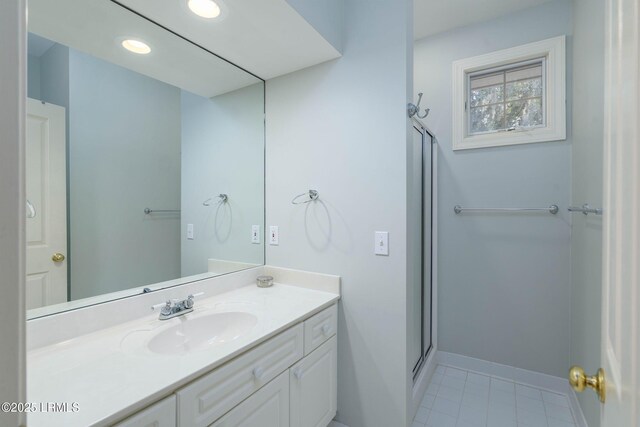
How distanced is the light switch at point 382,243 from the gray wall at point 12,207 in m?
1.36

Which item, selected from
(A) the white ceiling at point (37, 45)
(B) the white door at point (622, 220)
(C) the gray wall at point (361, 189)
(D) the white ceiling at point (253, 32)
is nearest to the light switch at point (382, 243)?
(C) the gray wall at point (361, 189)

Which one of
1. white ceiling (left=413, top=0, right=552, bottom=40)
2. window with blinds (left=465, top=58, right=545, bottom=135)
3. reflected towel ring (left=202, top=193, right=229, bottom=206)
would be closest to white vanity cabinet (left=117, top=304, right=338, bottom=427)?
reflected towel ring (left=202, top=193, right=229, bottom=206)

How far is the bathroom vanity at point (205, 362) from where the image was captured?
759 millimetres

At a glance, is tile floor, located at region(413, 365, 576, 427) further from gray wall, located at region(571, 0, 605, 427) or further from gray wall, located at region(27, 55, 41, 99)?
gray wall, located at region(27, 55, 41, 99)

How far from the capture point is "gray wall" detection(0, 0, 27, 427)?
1.14ft

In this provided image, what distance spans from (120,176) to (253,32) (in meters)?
0.94

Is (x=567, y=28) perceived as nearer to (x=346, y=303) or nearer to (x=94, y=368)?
(x=346, y=303)

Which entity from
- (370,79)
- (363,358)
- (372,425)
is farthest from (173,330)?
(370,79)

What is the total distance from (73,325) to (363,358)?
1339mm

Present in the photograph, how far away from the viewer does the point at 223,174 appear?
1.87 metres

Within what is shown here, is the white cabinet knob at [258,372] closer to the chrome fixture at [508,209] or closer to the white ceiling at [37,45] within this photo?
the white ceiling at [37,45]

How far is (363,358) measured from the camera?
62.7 inches

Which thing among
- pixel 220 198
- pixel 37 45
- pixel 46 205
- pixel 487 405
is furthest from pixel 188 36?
pixel 487 405

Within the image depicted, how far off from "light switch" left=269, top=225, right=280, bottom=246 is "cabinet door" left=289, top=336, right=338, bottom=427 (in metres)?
0.70
